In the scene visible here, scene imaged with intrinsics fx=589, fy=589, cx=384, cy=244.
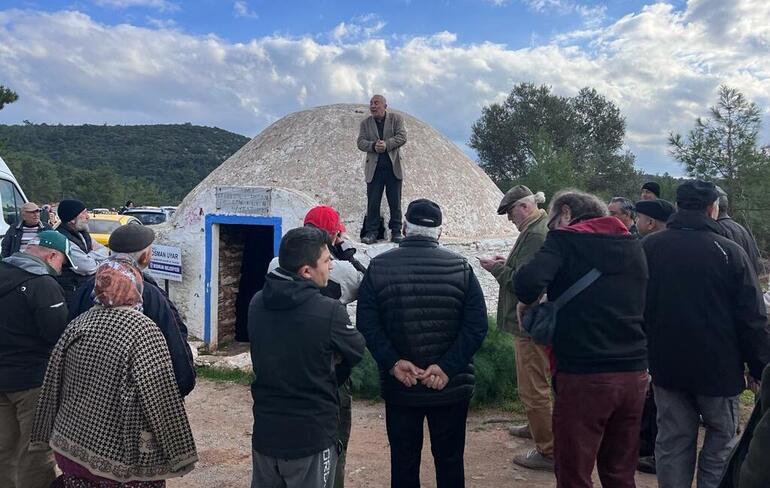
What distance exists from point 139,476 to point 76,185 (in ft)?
133

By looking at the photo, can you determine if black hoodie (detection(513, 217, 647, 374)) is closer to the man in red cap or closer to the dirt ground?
the man in red cap

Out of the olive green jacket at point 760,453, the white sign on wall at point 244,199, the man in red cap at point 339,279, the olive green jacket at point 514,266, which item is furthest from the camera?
the white sign on wall at point 244,199

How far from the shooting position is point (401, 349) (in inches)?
119

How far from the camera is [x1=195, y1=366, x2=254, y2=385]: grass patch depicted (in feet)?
21.8

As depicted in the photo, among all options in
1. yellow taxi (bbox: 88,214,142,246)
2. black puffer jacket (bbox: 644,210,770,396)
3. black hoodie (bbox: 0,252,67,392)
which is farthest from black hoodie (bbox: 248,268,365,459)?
yellow taxi (bbox: 88,214,142,246)

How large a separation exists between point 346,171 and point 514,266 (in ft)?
15.0

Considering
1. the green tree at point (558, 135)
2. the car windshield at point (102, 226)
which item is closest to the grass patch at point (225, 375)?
the car windshield at point (102, 226)

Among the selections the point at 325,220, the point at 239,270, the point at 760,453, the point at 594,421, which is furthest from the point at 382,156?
the point at 760,453

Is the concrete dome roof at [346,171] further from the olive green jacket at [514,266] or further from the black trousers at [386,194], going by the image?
the olive green jacket at [514,266]

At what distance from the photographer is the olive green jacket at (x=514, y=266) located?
385cm

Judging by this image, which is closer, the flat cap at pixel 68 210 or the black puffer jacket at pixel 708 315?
the black puffer jacket at pixel 708 315

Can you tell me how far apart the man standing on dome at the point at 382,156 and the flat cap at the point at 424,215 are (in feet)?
9.82

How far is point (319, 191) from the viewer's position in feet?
25.9

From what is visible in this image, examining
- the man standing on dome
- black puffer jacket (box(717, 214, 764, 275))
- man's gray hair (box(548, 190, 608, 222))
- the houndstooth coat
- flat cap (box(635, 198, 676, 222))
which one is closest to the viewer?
the houndstooth coat
